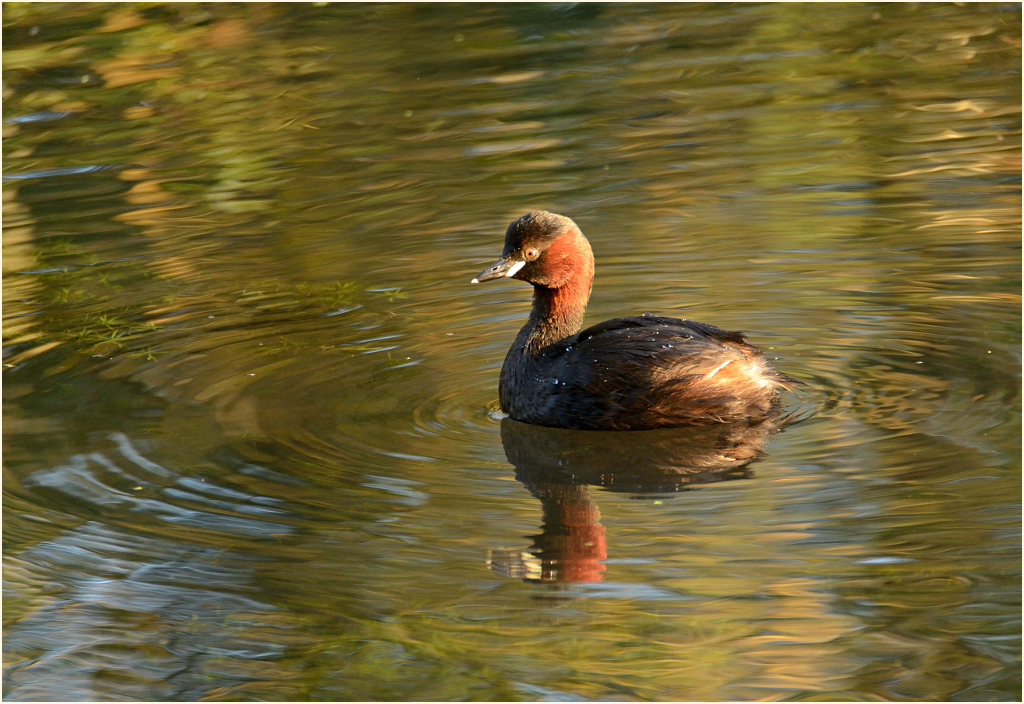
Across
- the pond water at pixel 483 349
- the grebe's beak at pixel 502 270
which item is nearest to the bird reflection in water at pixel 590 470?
the pond water at pixel 483 349

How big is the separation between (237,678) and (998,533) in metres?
2.88

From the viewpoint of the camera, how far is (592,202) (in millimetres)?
9992

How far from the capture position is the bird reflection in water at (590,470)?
5.48 metres

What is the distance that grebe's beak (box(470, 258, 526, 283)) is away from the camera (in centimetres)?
720

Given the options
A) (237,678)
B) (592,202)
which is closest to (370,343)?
(592,202)

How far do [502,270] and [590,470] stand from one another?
133cm

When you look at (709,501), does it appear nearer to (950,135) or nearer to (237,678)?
(237,678)

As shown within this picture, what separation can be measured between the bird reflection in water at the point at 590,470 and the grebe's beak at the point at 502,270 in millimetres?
735

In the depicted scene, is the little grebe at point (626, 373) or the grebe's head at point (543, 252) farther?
the grebe's head at point (543, 252)

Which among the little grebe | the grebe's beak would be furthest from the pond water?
the grebe's beak

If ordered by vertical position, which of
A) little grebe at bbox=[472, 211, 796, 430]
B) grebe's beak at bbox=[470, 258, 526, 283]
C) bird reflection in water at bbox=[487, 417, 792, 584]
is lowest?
bird reflection in water at bbox=[487, 417, 792, 584]

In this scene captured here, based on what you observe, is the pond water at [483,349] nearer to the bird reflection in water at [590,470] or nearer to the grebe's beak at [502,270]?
the bird reflection in water at [590,470]

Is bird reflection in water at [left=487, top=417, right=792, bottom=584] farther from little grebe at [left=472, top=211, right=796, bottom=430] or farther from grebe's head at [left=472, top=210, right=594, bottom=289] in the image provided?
grebe's head at [left=472, top=210, right=594, bottom=289]

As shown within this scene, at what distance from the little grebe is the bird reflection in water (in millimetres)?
90
